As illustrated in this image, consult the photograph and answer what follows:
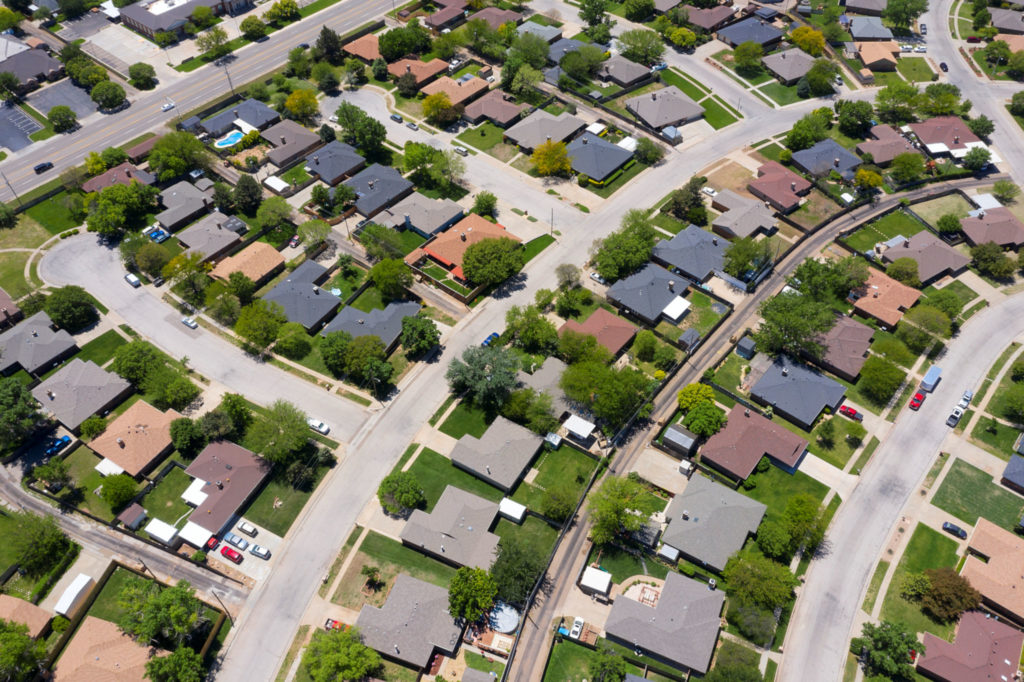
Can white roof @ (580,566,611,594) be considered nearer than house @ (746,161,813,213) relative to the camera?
Yes

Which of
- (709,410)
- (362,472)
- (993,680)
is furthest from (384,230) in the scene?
(993,680)

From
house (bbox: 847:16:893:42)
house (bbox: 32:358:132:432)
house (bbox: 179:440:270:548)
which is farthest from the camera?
house (bbox: 847:16:893:42)

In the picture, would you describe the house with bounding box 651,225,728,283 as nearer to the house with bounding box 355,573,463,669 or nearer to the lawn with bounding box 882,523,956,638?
the lawn with bounding box 882,523,956,638

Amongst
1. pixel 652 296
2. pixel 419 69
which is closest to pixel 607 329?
pixel 652 296

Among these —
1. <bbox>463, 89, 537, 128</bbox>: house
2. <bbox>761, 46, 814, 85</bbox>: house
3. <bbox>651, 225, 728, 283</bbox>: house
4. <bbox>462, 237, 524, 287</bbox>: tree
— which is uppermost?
<bbox>761, 46, 814, 85</bbox>: house

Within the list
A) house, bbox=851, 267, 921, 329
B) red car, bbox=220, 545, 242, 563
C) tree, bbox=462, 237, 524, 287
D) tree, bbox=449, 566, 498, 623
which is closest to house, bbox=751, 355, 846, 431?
house, bbox=851, 267, 921, 329

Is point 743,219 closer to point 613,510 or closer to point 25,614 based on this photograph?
point 613,510

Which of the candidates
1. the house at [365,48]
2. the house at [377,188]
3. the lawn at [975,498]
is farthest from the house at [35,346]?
the lawn at [975,498]
